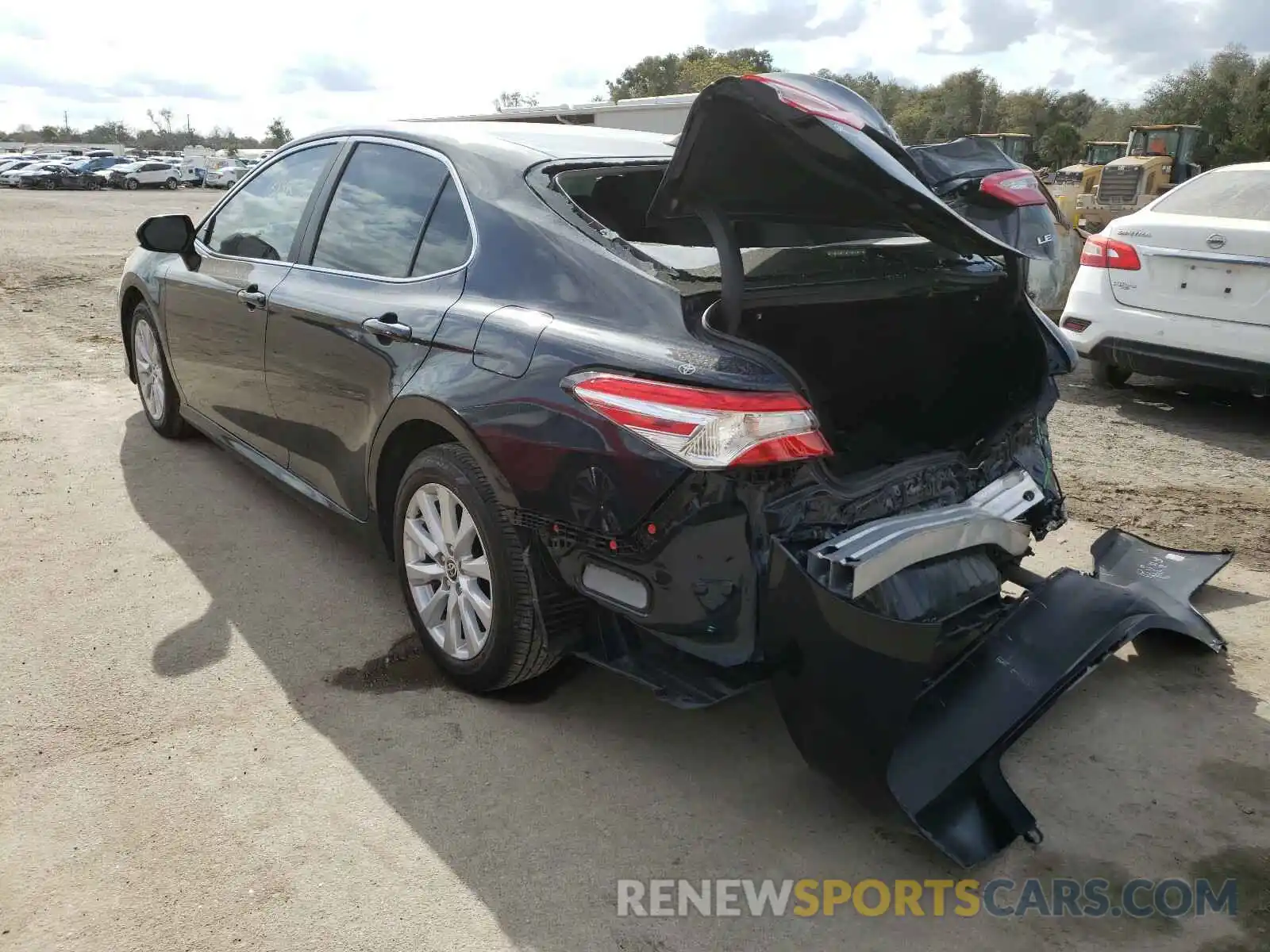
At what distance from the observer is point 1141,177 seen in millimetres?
18344

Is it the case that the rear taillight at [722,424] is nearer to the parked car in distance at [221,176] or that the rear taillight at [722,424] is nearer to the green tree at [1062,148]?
the parked car in distance at [221,176]

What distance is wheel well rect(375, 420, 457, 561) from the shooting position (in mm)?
3020

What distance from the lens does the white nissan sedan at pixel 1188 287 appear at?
18.9ft

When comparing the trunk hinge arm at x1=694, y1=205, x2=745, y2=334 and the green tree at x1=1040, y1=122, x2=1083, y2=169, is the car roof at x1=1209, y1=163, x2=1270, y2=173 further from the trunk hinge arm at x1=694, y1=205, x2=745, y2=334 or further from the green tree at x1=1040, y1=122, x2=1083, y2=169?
the green tree at x1=1040, y1=122, x2=1083, y2=169

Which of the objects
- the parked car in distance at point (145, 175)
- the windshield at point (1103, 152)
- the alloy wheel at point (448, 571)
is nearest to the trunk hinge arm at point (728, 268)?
the alloy wheel at point (448, 571)

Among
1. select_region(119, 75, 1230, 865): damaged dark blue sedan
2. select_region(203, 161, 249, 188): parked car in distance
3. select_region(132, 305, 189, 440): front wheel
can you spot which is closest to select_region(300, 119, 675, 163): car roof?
select_region(119, 75, 1230, 865): damaged dark blue sedan

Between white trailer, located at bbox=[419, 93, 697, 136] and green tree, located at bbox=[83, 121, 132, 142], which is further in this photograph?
green tree, located at bbox=[83, 121, 132, 142]

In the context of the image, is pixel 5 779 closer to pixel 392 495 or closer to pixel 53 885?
→ pixel 53 885

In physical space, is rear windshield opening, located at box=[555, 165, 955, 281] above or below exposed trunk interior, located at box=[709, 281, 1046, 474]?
above

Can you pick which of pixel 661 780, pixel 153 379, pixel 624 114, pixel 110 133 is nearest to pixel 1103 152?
pixel 624 114

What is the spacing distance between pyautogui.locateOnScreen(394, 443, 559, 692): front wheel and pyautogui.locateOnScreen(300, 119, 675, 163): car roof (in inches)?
39.3

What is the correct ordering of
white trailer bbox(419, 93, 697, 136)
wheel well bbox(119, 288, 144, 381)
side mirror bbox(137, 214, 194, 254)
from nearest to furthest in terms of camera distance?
side mirror bbox(137, 214, 194, 254), wheel well bbox(119, 288, 144, 381), white trailer bbox(419, 93, 697, 136)

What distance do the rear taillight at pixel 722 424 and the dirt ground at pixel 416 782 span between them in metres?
1.00

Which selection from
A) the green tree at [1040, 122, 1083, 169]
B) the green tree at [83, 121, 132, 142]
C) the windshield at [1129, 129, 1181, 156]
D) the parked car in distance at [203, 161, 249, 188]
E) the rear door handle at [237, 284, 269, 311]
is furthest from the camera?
the green tree at [83, 121, 132, 142]
